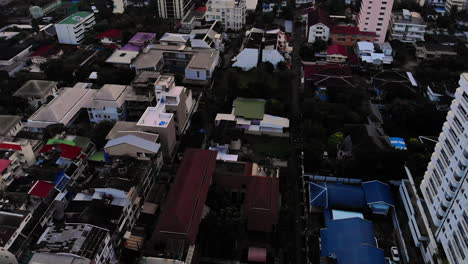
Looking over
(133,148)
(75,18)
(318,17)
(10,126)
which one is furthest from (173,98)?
(318,17)

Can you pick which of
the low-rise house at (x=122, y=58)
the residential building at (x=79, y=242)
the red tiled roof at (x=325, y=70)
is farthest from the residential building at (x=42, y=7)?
the residential building at (x=79, y=242)

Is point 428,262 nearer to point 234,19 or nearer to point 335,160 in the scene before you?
point 335,160

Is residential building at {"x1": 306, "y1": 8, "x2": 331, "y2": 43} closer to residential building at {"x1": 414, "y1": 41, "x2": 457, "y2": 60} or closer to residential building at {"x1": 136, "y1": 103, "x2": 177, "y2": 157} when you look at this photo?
residential building at {"x1": 414, "y1": 41, "x2": 457, "y2": 60}

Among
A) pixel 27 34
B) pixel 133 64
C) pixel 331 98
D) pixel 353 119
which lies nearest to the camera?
pixel 353 119

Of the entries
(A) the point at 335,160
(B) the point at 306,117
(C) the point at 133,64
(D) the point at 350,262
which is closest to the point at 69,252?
(D) the point at 350,262

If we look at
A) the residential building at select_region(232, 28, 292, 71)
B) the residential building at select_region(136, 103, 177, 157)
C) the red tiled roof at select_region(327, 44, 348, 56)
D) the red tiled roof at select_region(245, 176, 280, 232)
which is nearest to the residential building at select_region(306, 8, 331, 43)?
the red tiled roof at select_region(327, 44, 348, 56)

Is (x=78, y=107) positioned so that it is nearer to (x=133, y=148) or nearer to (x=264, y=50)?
(x=133, y=148)

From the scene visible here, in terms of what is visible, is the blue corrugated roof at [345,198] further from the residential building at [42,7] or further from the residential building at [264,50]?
the residential building at [42,7]

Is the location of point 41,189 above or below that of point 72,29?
below
